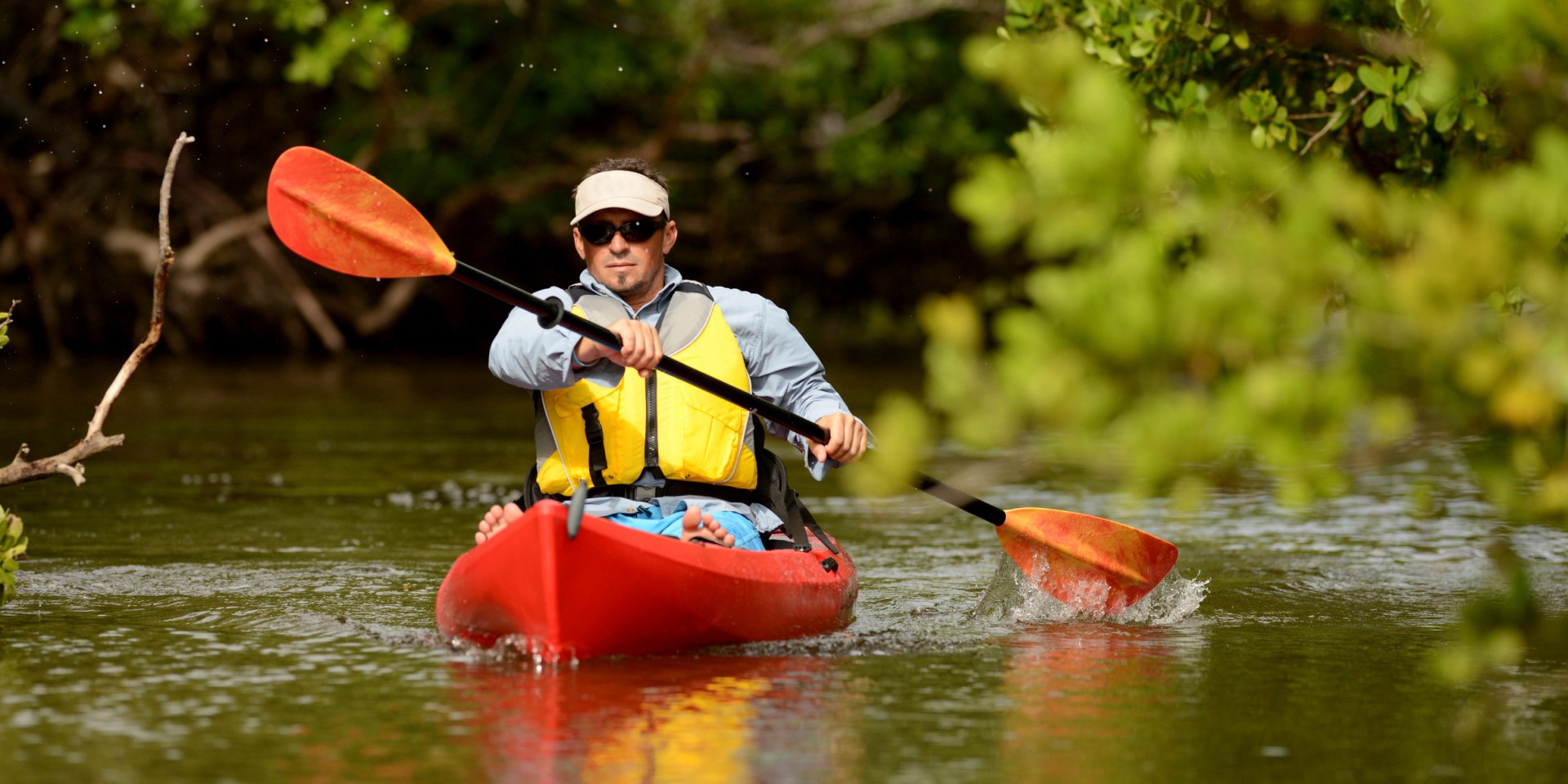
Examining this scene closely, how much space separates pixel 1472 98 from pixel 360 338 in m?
19.2

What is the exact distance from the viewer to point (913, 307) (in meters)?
27.8

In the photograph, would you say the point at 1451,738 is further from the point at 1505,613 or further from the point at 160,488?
the point at 160,488

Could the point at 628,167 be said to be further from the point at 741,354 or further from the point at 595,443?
the point at 595,443

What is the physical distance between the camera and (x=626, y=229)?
571cm

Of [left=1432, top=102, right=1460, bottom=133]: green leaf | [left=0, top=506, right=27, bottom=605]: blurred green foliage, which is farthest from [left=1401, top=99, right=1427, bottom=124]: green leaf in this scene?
[left=0, top=506, right=27, bottom=605]: blurred green foliage

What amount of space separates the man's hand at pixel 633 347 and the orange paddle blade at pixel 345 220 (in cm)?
63

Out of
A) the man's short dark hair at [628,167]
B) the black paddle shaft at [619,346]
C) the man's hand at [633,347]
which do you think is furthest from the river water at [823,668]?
the man's short dark hair at [628,167]

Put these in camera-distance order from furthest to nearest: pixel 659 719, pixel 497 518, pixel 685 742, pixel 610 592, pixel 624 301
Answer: pixel 624 301
pixel 497 518
pixel 610 592
pixel 659 719
pixel 685 742

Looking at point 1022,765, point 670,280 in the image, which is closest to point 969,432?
point 1022,765

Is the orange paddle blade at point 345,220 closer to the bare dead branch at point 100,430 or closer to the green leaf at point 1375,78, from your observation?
the bare dead branch at point 100,430

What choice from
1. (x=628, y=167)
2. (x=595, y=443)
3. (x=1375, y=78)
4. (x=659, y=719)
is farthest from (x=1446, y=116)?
(x=659, y=719)

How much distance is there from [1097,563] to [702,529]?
145 centimetres

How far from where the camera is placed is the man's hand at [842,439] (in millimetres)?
5848

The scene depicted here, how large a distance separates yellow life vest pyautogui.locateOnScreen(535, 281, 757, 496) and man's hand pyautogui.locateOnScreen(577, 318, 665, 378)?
16 centimetres
